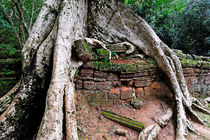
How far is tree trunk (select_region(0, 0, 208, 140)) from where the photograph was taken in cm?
140

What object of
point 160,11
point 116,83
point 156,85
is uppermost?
point 160,11

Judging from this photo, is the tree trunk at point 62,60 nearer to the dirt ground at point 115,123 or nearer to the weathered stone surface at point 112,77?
the dirt ground at point 115,123

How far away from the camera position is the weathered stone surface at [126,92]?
108 inches

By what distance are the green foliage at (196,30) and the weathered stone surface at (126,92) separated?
6785 millimetres

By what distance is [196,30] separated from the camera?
272 inches

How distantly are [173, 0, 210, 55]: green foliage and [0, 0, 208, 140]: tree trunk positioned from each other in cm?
540

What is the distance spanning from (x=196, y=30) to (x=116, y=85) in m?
7.72

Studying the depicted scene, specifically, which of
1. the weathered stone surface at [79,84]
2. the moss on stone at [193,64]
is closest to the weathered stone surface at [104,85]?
the weathered stone surface at [79,84]

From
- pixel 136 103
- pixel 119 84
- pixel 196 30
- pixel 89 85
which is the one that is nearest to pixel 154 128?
pixel 136 103

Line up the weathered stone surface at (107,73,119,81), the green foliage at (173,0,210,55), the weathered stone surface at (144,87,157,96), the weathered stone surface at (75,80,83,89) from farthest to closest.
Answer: the green foliage at (173,0,210,55)
the weathered stone surface at (144,87,157,96)
the weathered stone surface at (107,73,119,81)
the weathered stone surface at (75,80,83,89)

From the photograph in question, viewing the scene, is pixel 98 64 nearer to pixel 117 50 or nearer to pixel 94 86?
pixel 94 86

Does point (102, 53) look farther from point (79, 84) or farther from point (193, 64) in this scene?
point (193, 64)

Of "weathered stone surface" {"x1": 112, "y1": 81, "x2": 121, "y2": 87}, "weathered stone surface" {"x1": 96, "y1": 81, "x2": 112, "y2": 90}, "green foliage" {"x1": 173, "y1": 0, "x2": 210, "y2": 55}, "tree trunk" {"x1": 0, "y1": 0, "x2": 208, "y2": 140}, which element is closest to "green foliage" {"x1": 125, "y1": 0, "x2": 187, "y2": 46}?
"green foliage" {"x1": 173, "y1": 0, "x2": 210, "y2": 55}

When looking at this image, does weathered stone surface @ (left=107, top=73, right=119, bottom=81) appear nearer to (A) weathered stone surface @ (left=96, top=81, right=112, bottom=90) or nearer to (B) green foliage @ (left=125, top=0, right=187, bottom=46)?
(A) weathered stone surface @ (left=96, top=81, right=112, bottom=90)
